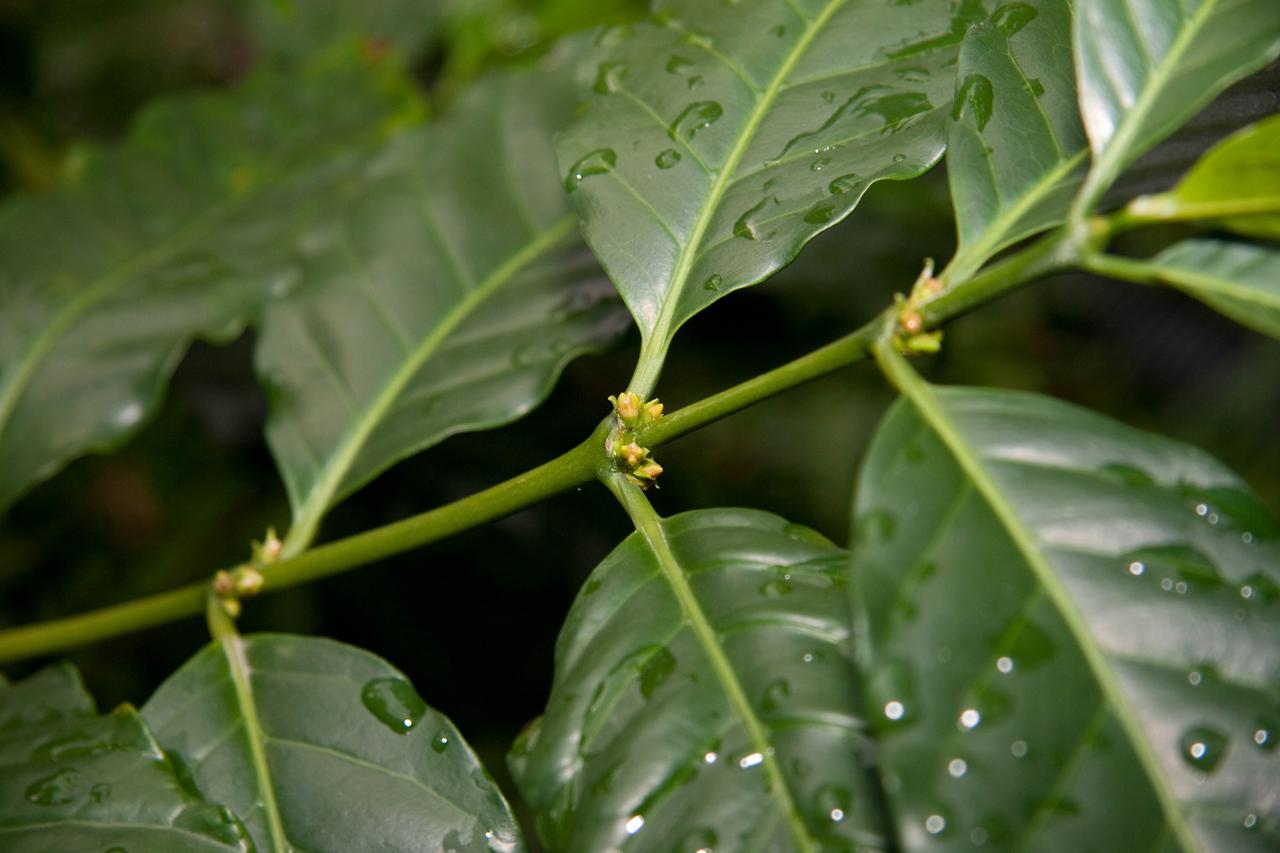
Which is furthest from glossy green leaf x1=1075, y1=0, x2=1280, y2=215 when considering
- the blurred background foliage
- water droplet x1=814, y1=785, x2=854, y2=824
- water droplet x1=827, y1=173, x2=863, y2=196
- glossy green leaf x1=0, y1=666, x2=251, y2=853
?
the blurred background foliage

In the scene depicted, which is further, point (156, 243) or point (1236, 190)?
point (156, 243)

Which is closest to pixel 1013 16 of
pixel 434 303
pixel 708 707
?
pixel 708 707

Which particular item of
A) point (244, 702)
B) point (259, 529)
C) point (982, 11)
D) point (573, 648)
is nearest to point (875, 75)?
point (982, 11)

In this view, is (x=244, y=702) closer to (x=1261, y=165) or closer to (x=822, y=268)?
(x=1261, y=165)

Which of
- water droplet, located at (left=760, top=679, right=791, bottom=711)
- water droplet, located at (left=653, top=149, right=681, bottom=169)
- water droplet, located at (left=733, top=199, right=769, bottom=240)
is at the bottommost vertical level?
water droplet, located at (left=760, top=679, right=791, bottom=711)

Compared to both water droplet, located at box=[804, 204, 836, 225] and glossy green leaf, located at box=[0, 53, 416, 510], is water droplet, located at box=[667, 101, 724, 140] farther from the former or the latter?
glossy green leaf, located at box=[0, 53, 416, 510]

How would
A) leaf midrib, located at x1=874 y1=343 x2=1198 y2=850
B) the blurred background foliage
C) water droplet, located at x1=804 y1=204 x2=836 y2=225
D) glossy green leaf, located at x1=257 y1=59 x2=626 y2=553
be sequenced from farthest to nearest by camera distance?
the blurred background foliage
glossy green leaf, located at x1=257 y1=59 x2=626 y2=553
water droplet, located at x1=804 y1=204 x2=836 y2=225
leaf midrib, located at x1=874 y1=343 x2=1198 y2=850

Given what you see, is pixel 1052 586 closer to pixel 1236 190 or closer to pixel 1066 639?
pixel 1066 639
